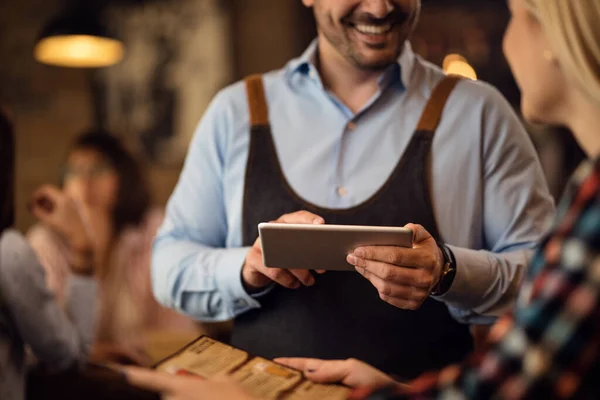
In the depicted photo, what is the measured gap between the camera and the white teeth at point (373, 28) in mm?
1597

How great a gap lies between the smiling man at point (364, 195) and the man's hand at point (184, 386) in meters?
0.41

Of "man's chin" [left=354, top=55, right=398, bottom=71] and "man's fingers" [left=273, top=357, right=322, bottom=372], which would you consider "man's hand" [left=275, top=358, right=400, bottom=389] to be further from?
"man's chin" [left=354, top=55, right=398, bottom=71]

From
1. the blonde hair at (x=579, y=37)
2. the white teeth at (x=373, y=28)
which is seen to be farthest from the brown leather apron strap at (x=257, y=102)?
the blonde hair at (x=579, y=37)

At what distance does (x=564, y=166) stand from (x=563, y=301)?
4253 mm

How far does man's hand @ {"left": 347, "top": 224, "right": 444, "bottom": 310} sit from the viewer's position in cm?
128

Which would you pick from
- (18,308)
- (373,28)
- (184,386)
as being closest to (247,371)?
(184,386)

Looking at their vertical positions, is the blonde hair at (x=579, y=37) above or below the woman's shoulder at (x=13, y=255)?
above

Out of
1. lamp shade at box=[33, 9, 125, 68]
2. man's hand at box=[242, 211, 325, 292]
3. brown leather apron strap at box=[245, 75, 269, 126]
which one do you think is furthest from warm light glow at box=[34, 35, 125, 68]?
man's hand at box=[242, 211, 325, 292]

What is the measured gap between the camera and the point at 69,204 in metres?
2.78

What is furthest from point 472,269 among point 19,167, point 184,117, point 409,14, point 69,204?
point 19,167

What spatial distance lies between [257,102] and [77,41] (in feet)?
10.3

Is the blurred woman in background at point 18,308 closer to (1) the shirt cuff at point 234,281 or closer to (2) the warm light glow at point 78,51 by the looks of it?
(1) the shirt cuff at point 234,281

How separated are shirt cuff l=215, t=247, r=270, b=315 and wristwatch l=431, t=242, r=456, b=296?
38 cm

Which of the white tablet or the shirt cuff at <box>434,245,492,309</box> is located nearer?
the white tablet
